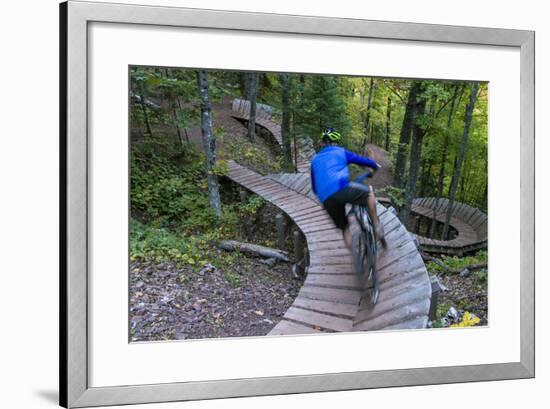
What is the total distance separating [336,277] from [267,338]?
2.28 feet

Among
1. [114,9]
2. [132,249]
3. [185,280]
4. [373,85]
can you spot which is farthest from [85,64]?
[373,85]

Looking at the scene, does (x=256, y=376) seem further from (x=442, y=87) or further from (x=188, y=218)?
(x=442, y=87)

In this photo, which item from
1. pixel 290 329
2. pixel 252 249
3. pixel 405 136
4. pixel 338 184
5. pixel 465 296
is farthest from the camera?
pixel 405 136

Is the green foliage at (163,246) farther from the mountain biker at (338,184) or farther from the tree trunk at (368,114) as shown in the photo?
the tree trunk at (368,114)

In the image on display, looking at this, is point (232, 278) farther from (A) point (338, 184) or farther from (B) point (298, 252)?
(A) point (338, 184)

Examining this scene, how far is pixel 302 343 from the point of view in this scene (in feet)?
11.7

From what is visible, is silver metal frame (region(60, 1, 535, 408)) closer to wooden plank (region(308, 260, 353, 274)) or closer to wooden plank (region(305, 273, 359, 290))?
wooden plank (region(305, 273, 359, 290))

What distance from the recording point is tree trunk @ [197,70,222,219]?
369 cm

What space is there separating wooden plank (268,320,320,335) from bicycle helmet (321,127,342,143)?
1.32 m

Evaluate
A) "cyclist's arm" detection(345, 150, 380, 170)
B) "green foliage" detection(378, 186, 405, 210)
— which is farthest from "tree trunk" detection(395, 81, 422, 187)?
"cyclist's arm" detection(345, 150, 380, 170)

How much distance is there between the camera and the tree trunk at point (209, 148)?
3.69 meters

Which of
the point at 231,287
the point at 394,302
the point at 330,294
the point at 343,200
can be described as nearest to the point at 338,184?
the point at 343,200

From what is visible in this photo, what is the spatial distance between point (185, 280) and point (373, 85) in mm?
1878

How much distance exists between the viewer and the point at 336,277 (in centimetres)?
389
